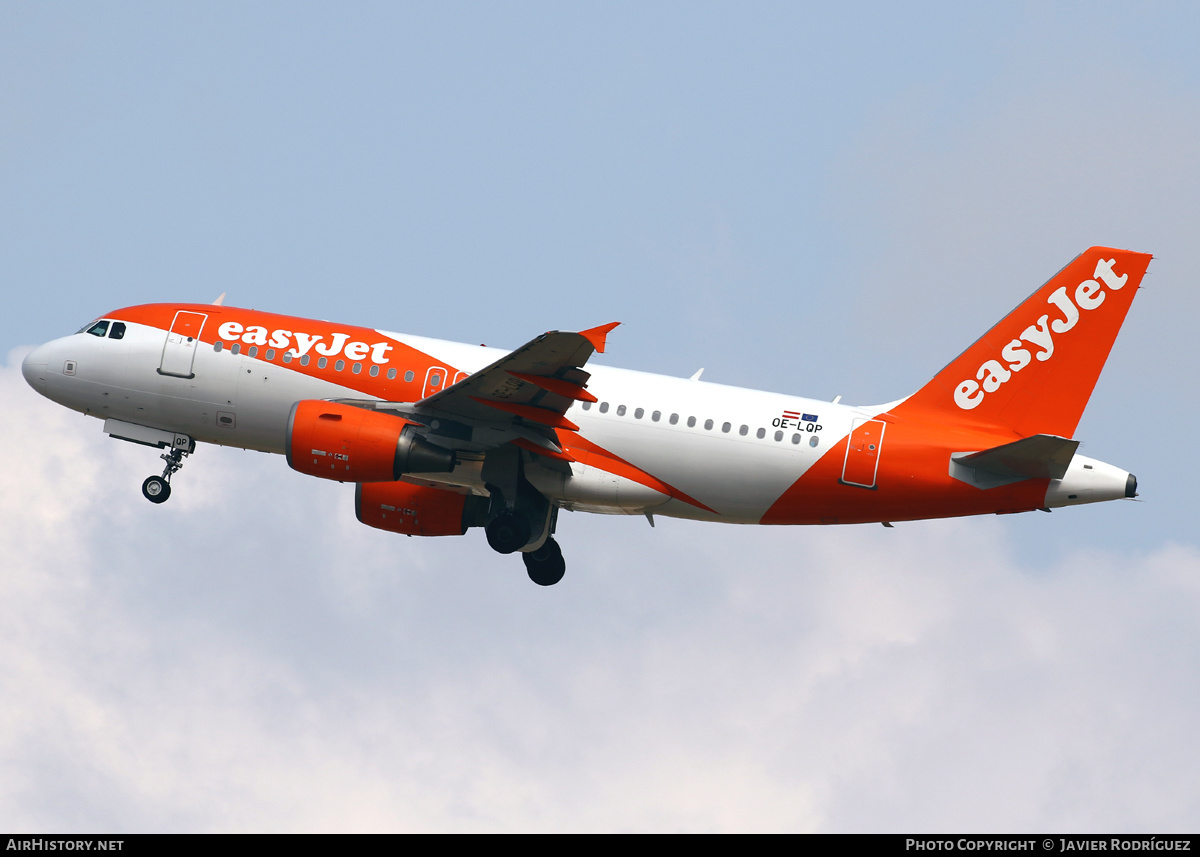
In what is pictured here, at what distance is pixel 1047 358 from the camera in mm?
40344

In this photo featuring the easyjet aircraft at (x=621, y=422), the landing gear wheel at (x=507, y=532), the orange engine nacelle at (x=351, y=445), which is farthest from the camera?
the landing gear wheel at (x=507, y=532)

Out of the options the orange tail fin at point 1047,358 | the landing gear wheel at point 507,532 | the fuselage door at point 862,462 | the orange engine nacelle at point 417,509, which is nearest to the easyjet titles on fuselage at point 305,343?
the orange engine nacelle at point 417,509

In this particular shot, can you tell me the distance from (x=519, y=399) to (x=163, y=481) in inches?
437

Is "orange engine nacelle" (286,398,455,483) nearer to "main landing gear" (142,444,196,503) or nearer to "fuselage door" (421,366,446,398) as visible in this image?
"fuselage door" (421,366,446,398)

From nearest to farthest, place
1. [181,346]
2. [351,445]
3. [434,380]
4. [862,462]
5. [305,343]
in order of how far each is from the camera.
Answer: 1. [351,445]
2. [862,462]
3. [434,380]
4. [305,343]
5. [181,346]

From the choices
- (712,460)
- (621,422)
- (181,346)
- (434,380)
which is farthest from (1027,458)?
(181,346)

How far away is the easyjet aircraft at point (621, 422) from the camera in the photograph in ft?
127

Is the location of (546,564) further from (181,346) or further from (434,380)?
(181,346)

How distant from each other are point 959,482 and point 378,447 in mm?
15087

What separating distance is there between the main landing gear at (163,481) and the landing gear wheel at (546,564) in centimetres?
1017

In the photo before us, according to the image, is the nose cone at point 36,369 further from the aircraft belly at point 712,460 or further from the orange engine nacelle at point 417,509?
the aircraft belly at point 712,460

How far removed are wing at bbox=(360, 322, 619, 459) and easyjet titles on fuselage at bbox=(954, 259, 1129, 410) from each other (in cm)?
1062
